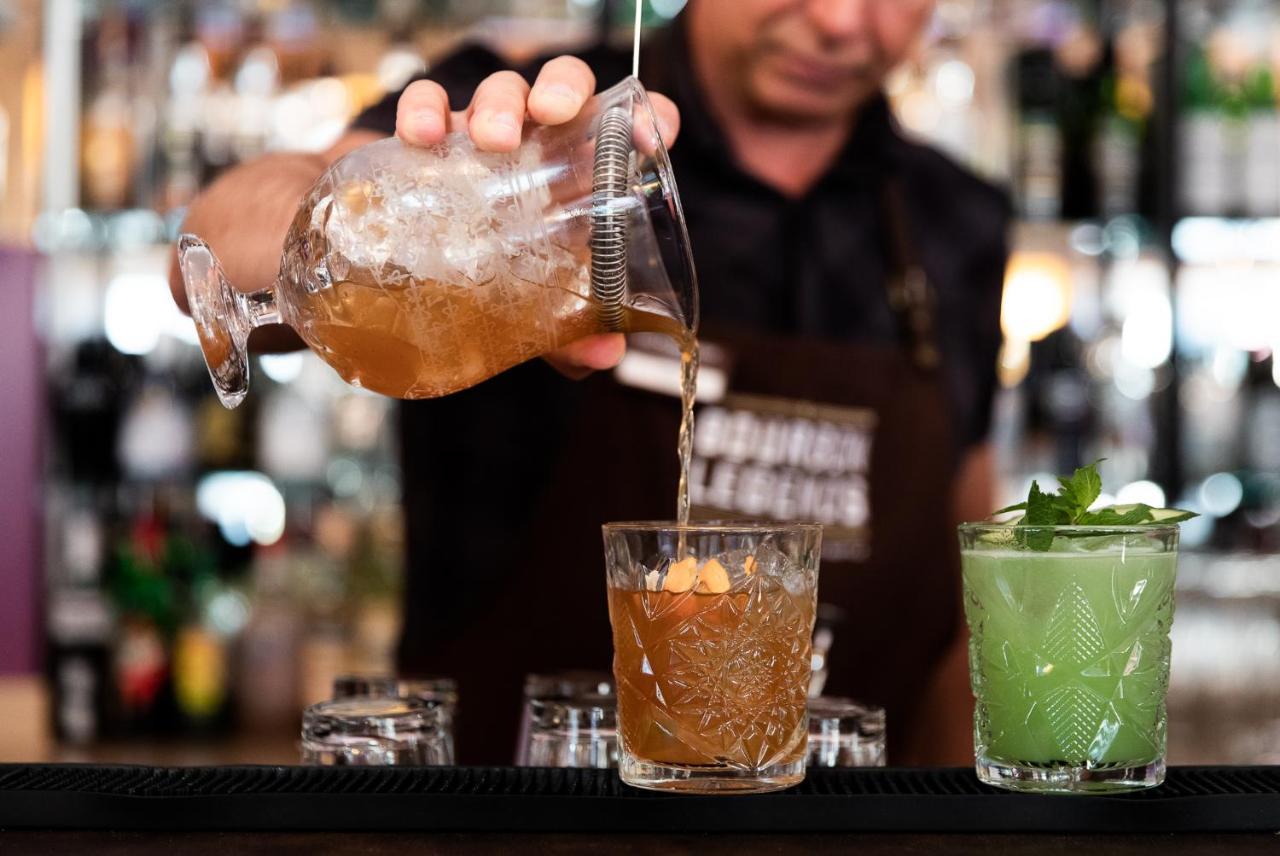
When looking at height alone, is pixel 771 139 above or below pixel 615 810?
above

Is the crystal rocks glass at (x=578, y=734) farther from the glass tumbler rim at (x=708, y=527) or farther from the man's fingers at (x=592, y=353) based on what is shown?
the man's fingers at (x=592, y=353)

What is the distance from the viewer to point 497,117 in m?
1.03

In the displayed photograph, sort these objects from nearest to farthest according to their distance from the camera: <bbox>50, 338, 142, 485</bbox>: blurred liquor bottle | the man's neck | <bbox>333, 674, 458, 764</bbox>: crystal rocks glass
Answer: <bbox>333, 674, 458, 764</bbox>: crystal rocks glass → the man's neck → <bbox>50, 338, 142, 485</bbox>: blurred liquor bottle

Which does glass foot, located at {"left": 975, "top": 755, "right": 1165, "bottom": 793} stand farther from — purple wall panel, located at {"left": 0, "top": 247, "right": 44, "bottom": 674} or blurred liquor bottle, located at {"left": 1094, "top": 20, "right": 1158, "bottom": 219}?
purple wall panel, located at {"left": 0, "top": 247, "right": 44, "bottom": 674}

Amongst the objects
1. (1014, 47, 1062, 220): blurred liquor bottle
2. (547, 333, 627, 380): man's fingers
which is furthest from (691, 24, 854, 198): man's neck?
(1014, 47, 1062, 220): blurred liquor bottle

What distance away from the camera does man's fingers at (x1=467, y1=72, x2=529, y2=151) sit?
1.03m

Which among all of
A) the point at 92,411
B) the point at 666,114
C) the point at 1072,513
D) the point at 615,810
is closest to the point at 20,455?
the point at 92,411

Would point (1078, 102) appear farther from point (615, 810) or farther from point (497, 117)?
point (615, 810)

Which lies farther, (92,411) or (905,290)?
(92,411)

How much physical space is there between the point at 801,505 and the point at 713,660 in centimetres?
101

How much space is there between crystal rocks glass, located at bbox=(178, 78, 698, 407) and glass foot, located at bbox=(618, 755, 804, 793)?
0.31m

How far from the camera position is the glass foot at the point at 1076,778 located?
100cm

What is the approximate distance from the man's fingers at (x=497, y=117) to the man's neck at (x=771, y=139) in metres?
1.06

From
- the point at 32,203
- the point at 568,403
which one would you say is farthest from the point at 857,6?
the point at 32,203
